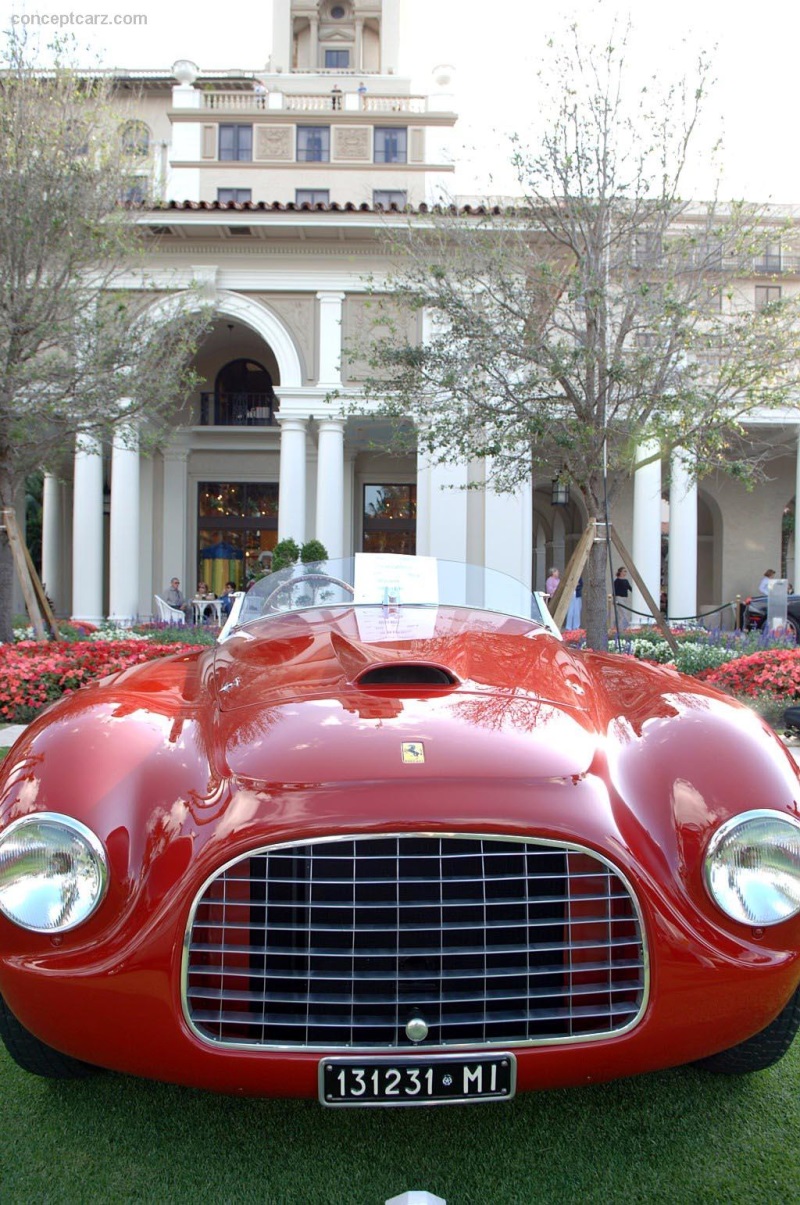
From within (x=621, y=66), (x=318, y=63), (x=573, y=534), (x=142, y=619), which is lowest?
(x=142, y=619)

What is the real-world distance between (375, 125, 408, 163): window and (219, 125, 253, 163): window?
125 inches

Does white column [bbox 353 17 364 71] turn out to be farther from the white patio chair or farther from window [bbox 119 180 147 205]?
the white patio chair

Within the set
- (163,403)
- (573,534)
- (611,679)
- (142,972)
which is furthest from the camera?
(573,534)

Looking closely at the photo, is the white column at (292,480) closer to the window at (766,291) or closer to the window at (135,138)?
the window at (135,138)

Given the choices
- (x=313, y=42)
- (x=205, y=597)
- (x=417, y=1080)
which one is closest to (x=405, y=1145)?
(x=417, y=1080)

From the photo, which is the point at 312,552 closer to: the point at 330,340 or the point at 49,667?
the point at 330,340

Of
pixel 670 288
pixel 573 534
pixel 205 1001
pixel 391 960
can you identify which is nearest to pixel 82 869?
pixel 205 1001

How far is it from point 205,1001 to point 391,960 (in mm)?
361

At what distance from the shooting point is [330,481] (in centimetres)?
1641

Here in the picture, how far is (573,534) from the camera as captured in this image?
985 inches

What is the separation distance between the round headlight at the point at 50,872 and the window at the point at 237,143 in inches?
878

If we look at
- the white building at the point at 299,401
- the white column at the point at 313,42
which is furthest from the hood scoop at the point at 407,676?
the white column at the point at 313,42

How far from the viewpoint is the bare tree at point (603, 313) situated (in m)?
8.38

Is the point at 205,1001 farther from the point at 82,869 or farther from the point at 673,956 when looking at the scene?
the point at 673,956
